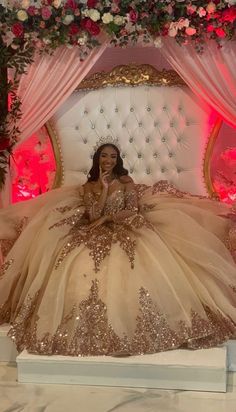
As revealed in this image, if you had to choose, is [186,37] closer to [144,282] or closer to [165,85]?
[165,85]

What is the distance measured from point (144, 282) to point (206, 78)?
4.91 ft

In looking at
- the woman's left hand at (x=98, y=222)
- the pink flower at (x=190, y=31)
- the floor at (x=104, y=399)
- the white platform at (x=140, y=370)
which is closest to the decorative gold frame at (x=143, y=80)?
the pink flower at (x=190, y=31)

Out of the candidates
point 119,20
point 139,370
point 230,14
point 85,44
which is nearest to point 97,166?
point 85,44

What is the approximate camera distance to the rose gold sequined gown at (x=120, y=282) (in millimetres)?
2945

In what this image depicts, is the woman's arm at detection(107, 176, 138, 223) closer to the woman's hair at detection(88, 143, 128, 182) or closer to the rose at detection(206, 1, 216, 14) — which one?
the woman's hair at detection(88, 143, 128, 182)

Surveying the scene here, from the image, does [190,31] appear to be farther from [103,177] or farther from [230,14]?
[103,177]

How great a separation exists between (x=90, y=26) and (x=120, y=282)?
5.41 feet

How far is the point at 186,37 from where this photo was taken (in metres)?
3.76

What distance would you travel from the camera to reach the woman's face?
3.72 m

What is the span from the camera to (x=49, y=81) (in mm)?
3967

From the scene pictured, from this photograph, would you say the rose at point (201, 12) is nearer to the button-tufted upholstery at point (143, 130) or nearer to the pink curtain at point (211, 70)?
the pink curtain at point (211, 70)

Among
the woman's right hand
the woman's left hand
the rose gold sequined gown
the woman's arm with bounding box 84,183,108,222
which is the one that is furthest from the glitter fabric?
the woman's right hand

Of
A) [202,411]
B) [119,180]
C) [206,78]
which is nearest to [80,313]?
[202,411]

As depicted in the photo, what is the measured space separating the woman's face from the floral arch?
0.53 meters
